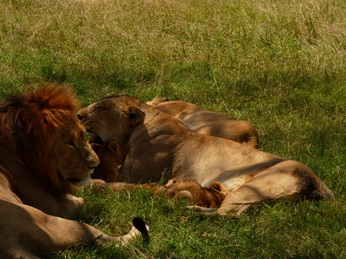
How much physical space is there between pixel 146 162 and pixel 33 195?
4.99 ft

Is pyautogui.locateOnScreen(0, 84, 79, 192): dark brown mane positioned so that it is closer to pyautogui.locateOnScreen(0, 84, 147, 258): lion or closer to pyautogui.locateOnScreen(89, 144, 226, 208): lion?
pyautogui.locateOnScreen(0, 84, 147, 258): lion

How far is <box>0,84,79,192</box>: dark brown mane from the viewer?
3781mm

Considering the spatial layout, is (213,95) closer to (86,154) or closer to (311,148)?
(311,148)

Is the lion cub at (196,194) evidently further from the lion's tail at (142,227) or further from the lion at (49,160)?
the lion's tail at (142,227)

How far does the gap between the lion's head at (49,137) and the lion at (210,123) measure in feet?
6.38

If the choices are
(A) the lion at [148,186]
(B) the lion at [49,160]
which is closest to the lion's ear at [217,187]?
(A) the lion at [148,186]

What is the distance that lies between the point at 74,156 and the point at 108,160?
4.02 ft

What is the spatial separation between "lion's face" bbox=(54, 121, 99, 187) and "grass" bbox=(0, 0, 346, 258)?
0.32 metres

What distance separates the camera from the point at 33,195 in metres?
3.86

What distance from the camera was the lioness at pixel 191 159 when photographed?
445 centimetres

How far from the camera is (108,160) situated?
5.20m


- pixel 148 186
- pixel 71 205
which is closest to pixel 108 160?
pixel 148 186

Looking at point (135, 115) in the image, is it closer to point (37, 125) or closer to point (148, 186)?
point (148, 186)

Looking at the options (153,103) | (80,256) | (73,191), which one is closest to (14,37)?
(153,103)
